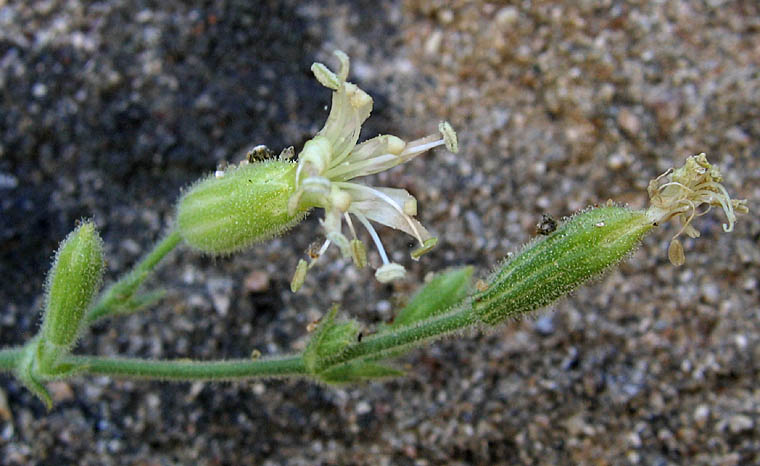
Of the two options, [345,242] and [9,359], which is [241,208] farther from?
[9,359]

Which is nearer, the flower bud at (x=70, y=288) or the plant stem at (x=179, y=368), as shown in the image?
the flower bud at (x=70, y=288)

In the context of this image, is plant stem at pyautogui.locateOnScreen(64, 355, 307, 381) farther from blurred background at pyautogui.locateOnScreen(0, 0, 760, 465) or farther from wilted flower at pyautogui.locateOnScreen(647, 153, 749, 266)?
wilted flower at pyautogui.locateOnScreen(647, 153, 749, 266)

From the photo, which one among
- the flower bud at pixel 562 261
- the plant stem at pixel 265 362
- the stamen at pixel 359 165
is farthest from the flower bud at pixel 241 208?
the flower bud at pixel 562 261

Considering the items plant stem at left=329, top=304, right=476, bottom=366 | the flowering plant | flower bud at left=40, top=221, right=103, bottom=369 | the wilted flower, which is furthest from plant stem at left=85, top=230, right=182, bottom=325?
the wilted flower

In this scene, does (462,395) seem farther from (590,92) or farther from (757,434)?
(590,92)

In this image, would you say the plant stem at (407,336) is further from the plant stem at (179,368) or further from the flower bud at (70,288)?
the flower bud at (70,288)

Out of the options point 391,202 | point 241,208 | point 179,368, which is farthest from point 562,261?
point 179,368

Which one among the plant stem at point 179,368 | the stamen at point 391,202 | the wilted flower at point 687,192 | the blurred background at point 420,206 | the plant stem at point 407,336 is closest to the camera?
the wilted flower at point 687,192
